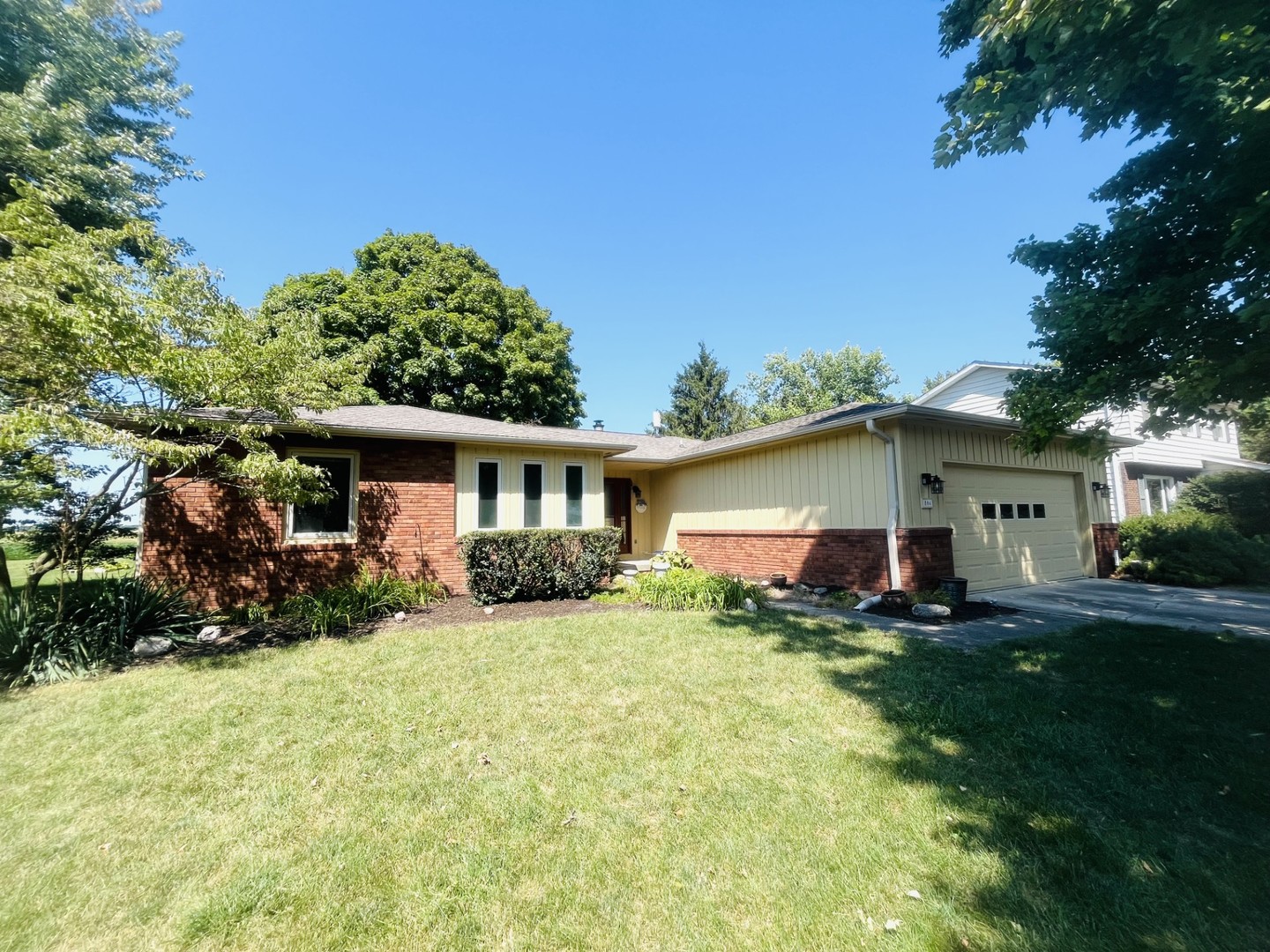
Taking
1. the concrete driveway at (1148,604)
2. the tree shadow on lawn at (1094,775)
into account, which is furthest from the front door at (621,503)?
the tree shadow on lawn at (1094,775)

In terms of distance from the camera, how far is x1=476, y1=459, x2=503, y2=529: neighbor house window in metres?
10.0

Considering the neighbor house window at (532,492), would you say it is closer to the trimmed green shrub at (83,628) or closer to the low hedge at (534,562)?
the low hedge at (534,562)

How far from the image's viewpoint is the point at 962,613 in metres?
7.46

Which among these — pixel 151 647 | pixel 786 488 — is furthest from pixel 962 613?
pixel 151 647

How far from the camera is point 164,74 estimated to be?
9.62m

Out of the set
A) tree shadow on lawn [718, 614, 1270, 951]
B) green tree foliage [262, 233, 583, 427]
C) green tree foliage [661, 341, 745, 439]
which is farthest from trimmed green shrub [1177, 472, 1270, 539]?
green tree foliage [262, 233, 583, 427]

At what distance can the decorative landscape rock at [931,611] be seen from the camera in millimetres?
7141

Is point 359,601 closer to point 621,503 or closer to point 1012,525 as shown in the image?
point 621,503

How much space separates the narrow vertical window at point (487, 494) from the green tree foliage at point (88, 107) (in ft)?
23.3

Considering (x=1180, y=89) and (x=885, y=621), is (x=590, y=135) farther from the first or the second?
(x=885, y=621)

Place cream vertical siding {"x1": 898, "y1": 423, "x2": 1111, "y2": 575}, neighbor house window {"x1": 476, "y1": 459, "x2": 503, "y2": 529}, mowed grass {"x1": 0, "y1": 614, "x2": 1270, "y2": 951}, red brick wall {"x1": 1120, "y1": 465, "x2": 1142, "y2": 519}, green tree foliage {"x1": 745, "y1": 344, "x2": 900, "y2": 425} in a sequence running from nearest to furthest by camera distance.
A: mowed grass {"x1": 0, "y1": 614, "x2": 1270, "y2": 951} → cream vertical siding {"x1": 898, "y1": 423, "x2": 1111, "y2": 575} → neighbor house window {"x1": 476, "y1": 459, "x2": 503, "y2": 529} → red brick wall {"x1": 1120, "y1": 465, "x2": 1142, "y2": 519} → green tree foliage {"x1": 745, "y1": 344, "x2": 900, "y2": 425}

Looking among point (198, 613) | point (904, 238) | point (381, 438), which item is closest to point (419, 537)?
point (381, 438)

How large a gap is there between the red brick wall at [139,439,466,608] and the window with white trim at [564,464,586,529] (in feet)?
7.64

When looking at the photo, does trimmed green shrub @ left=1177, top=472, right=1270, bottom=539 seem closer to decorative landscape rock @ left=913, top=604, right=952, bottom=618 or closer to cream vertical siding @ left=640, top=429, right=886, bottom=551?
cream vertical siding @ left=640, top=429, right=886, bottom=551
